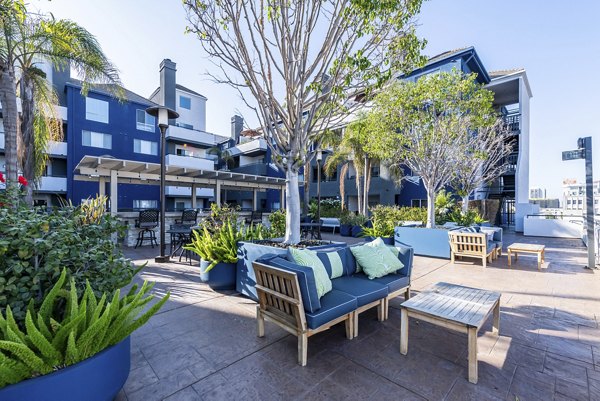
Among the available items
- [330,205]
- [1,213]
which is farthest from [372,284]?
[330,205]

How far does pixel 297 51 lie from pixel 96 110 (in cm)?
2083

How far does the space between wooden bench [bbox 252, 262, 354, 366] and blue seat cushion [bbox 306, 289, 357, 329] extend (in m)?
0.05

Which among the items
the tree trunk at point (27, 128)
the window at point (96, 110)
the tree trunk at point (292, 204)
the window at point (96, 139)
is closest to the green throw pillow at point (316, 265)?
the tree trunk at point (292, 204)

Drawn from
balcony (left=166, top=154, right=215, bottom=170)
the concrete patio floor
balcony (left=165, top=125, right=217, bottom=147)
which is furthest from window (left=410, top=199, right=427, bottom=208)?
balcony (left=165, top=125, right=217, bottom=147)

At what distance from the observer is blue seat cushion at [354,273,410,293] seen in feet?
12.2

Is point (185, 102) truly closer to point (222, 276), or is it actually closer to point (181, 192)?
point (181, 192)

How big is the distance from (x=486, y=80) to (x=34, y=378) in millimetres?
23061

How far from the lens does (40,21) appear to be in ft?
19.8

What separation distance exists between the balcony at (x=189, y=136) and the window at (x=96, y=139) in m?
4.06

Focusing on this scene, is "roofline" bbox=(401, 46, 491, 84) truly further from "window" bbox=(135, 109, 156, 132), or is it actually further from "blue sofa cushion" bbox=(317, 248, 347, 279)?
"window" bbox=(135, 109, 156, 132)

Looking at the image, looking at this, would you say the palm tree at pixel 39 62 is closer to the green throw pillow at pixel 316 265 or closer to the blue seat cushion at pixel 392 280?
the green throw pillow at pixel 316 265

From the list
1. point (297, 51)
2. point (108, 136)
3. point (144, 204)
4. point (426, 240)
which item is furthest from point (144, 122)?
point (426, 240)

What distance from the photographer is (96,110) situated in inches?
745

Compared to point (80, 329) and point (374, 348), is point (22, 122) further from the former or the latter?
point (374, 348)
